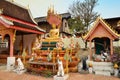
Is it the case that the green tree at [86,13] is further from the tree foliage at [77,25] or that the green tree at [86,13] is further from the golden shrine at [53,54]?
the golden shrine at [53,54]

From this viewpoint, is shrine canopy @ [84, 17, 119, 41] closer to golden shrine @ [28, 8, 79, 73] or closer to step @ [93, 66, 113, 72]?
golden shrine @ [28, 8, 79, 73]

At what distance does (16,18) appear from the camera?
635 inches

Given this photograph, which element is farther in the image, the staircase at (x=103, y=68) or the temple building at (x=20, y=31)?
the temple building at (x=20, y=31)

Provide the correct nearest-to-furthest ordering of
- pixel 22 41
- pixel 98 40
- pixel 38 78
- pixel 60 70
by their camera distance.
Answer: pixel 60 70 < pixel 38 78 < pixel 98 40 < pixel 22 41

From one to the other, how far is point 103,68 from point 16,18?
1019 centimetres

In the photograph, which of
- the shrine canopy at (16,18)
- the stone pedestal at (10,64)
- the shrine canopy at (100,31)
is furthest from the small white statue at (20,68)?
the shrine canopy at (100,31)

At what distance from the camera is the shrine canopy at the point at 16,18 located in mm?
13002

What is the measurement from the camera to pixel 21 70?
1072cm

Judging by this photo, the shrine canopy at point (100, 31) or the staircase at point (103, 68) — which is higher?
the shrine canopy at point (100, 31)

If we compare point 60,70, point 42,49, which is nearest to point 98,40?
point 42,49

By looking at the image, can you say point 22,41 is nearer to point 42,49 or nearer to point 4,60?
point 4,60

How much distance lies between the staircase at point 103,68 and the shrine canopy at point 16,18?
708cm

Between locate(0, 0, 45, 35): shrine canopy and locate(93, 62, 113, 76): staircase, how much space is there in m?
7.08

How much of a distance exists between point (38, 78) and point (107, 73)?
14.1 feet
